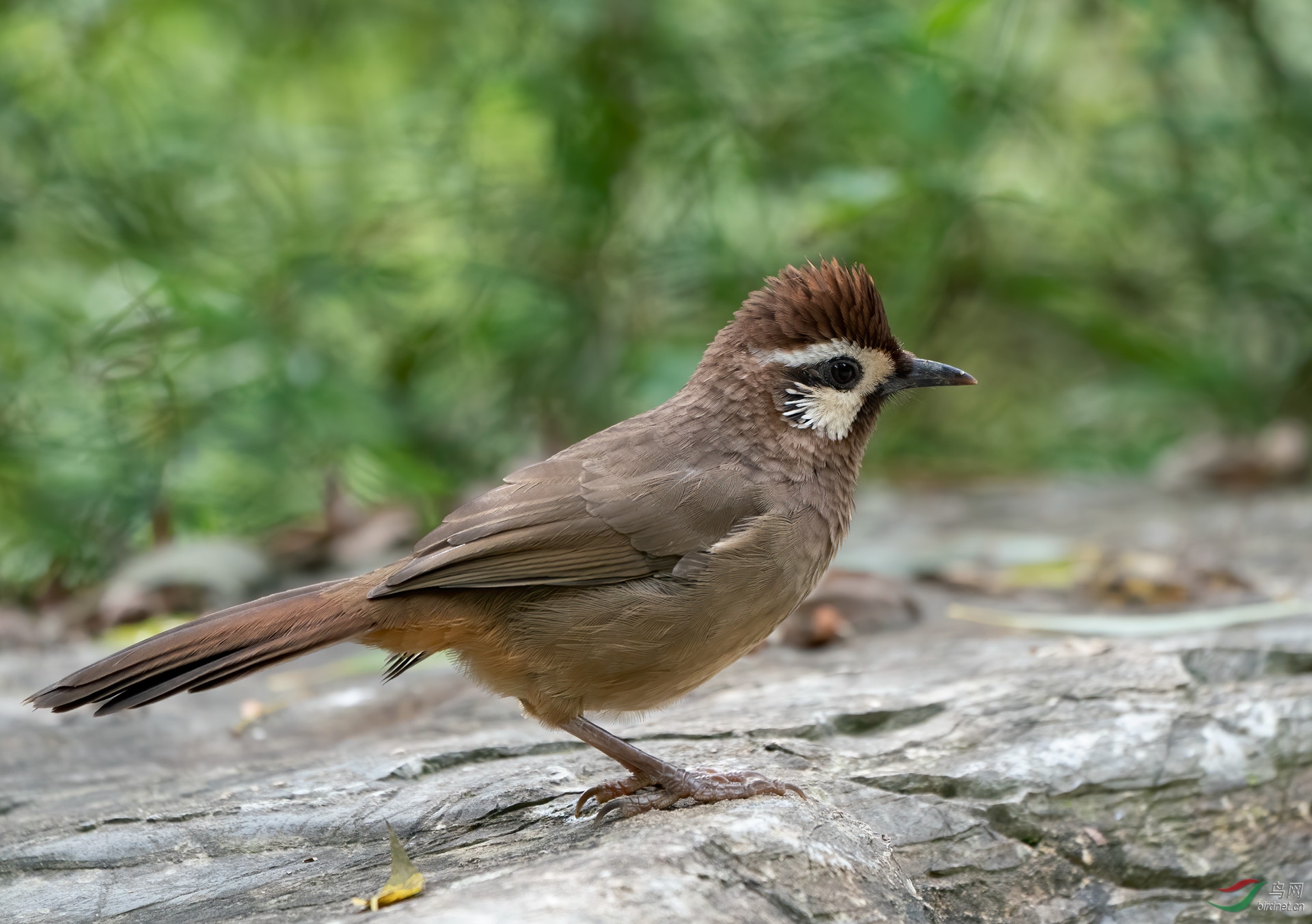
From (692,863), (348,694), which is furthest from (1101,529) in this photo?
(692,863)

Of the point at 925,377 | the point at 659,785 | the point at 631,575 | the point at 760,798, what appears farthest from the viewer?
the point at 925,377

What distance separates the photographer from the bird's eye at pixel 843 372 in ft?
12.5

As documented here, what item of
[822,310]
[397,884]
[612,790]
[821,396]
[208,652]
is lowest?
[397,884]

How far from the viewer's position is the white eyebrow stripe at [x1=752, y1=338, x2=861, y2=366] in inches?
149

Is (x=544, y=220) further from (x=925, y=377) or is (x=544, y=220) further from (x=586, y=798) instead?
(x=586, y=798)

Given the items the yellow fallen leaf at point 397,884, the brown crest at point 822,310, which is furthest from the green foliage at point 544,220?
the yellow fallen leaf at point 397,884

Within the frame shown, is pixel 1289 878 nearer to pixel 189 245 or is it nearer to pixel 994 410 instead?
pixel 189 245

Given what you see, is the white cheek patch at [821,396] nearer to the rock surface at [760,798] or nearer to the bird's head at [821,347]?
the bird's head at [821,347]

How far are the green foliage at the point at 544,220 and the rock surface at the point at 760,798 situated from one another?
2372mm

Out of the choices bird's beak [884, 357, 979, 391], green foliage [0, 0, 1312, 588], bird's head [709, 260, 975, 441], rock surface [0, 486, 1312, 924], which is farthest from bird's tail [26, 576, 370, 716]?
green foliage [0, 0, 1312, 588]

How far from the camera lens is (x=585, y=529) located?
3.49 m

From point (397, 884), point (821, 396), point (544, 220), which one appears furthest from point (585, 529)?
point (544, 220)

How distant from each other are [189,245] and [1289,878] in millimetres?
6292

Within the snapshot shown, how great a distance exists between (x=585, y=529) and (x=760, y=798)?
88 cm
